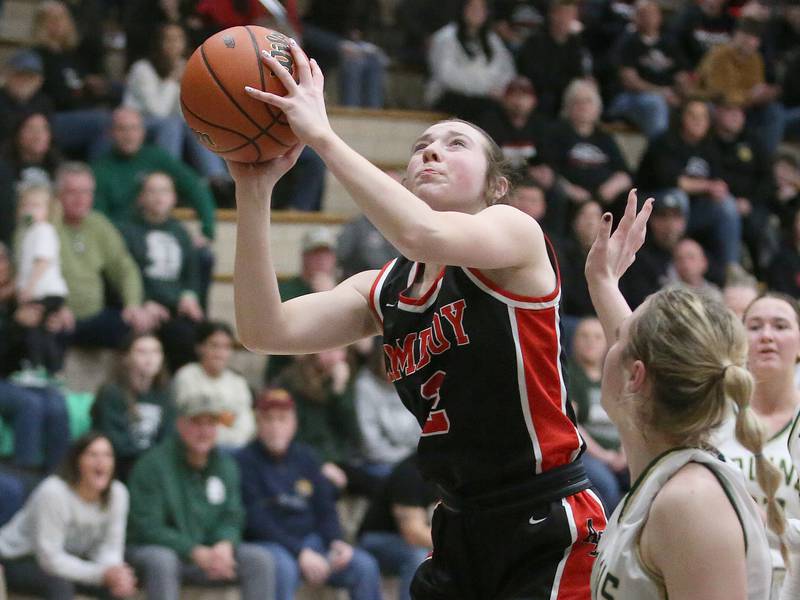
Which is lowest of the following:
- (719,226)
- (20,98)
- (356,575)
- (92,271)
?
(356,575)

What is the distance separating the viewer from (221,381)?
286 inches

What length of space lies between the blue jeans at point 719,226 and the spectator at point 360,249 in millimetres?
3102

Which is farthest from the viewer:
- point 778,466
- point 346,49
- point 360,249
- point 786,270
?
point 786,270

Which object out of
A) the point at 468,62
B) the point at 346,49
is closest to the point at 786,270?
the point at 468,62

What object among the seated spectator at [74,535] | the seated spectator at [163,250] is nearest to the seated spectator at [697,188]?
the seated spectator at [163,250]

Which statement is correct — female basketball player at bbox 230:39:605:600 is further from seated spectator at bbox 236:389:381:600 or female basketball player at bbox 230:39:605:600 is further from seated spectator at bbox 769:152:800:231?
seated spectator at bbox 769:152:800:231

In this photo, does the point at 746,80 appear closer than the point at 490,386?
No

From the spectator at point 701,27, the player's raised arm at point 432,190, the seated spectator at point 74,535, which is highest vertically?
the spectator at point 701,27

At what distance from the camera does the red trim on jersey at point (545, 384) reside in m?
3.23

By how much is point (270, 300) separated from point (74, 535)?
327 centimetres

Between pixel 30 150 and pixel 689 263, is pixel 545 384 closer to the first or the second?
pixel 30 150

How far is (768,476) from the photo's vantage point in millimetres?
2779

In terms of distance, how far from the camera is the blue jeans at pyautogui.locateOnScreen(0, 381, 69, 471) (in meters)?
6.64

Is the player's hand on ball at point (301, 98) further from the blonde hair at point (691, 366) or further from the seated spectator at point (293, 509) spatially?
the seated spectator at point (293, 509)
